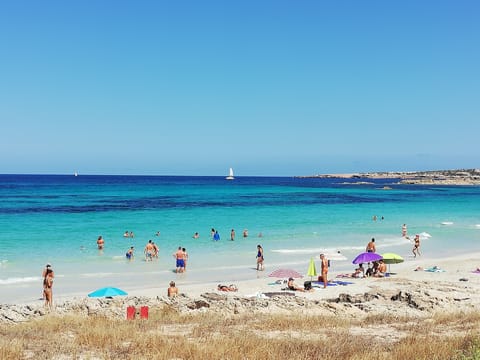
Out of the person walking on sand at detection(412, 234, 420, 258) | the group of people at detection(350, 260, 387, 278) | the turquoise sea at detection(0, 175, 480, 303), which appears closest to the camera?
the group of people at detection(350, 260, 387, 278)

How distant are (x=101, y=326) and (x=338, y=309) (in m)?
5.81

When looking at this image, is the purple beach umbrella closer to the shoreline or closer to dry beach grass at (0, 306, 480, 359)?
the shoreline

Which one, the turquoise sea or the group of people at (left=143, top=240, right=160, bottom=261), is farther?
the group of people at (left=143, top=240, right=160, bottom=261)

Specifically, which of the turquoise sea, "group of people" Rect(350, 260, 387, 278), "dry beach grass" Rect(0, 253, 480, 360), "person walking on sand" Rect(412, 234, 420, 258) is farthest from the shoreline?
"person walking on sand" Rect(412, 234, 420, 258)

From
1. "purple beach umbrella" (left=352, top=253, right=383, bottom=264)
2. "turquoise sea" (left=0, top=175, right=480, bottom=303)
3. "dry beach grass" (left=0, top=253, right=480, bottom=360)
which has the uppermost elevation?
"dry beach grass" (left=0, top=253, right=480, bottom=360)

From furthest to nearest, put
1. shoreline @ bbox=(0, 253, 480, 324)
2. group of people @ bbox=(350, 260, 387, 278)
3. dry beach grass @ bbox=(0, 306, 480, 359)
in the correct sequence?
group of people @ bbox=(350, 260, 387, 278)
shoreline @ bbox=(0, 253, 480, 324)
dry beach grass @ bbox=(0, 306, 480, 359)

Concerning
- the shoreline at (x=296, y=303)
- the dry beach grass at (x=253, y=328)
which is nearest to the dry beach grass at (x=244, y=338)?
the dry beach grass at (x=253, y=328)

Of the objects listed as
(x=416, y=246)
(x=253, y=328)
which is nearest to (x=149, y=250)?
(x=416, y=246)

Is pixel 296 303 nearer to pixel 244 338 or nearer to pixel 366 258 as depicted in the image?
pixel 244 338

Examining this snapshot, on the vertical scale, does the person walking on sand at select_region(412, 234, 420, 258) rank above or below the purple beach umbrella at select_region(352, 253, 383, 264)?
below

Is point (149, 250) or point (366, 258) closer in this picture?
point (366, 258)

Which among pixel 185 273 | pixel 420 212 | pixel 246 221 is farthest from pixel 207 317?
pixel 420 212

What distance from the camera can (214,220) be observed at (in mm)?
41625

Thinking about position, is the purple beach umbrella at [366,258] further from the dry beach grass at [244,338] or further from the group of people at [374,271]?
the dry beach grass at [244,338]
